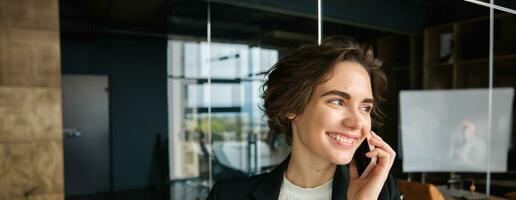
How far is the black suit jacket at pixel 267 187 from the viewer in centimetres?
94

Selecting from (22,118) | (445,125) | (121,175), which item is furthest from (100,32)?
(445,125)

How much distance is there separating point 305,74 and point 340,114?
0.15 m

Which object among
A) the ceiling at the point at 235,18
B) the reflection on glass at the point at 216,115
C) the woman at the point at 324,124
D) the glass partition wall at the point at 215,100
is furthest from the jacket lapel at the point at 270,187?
the reflection on glass at the point at 216,115

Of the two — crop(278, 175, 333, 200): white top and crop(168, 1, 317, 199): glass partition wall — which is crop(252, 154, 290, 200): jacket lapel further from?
crop(168, 1, 317, 199): glass partition wall

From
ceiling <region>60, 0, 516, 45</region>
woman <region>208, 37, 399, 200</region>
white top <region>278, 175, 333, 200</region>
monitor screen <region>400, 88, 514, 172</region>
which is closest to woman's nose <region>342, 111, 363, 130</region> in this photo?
woman <region>208, 37, 399, 200</region>

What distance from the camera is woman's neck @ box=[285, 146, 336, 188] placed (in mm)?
→ 954

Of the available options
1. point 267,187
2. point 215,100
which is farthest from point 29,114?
point 215,100

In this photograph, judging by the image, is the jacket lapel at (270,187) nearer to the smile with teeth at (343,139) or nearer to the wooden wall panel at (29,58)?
the smile with teeth at (343,139)

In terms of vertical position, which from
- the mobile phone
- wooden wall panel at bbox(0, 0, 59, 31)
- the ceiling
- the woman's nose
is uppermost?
the ceiling

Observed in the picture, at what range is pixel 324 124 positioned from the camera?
85 cm

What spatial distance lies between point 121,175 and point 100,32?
1.93 metres

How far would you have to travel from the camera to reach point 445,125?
366 centimetres

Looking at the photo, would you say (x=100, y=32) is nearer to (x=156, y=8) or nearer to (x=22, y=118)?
(x=156, y=8)

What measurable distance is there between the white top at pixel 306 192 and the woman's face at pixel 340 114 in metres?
0.13
